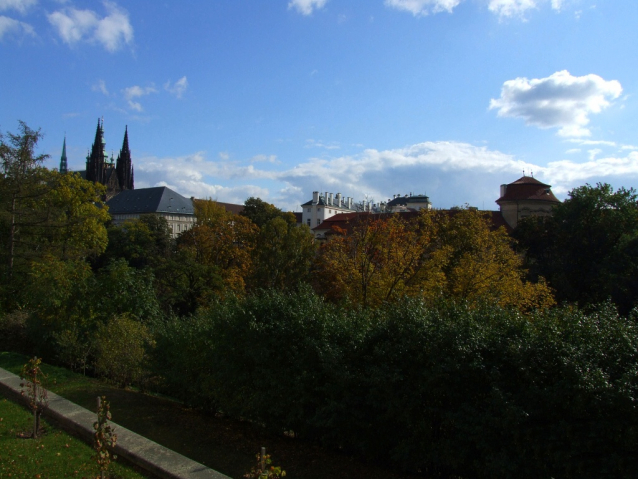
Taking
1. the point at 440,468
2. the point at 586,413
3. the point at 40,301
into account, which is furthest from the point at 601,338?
the point at 40,301

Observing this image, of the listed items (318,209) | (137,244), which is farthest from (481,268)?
(318,209)

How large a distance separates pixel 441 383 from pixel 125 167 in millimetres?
125102

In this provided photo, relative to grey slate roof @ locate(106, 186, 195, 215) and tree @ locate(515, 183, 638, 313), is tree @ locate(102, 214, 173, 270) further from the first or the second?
grey slate roof @ locate(106, 186, 195, 215)

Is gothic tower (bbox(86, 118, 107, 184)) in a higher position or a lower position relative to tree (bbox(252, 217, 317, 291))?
higher

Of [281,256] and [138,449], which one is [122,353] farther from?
[281,256]

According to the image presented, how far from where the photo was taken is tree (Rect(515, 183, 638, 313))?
28688 mm

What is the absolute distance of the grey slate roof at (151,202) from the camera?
10250 centimetres

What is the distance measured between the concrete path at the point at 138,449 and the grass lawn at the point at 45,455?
159mm

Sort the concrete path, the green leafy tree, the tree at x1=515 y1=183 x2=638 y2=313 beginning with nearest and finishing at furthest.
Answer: the concrete path → the green leafy tree → the tree at x1=515 y1=183 x2=638 y2=313

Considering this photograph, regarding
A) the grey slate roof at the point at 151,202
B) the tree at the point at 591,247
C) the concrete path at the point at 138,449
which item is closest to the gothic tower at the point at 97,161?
the grey slate roof at the point at 151,202

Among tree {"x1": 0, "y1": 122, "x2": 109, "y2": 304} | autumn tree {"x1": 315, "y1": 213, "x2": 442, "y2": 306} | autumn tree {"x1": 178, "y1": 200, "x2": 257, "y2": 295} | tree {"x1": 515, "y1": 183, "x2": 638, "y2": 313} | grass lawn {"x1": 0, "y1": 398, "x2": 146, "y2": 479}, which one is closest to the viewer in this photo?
grass lawn {"x1": 0, "y1": 398, "x2": 146, "y2": 479}

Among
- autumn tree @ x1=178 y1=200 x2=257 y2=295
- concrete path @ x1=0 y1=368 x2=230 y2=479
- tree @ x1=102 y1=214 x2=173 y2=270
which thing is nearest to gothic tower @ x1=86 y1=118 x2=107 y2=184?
tree @ x1=102 y1=214 x2=173 y2=270

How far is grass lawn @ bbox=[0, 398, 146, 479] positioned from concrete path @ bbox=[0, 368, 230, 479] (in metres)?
0.16

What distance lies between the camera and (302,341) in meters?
9.41
